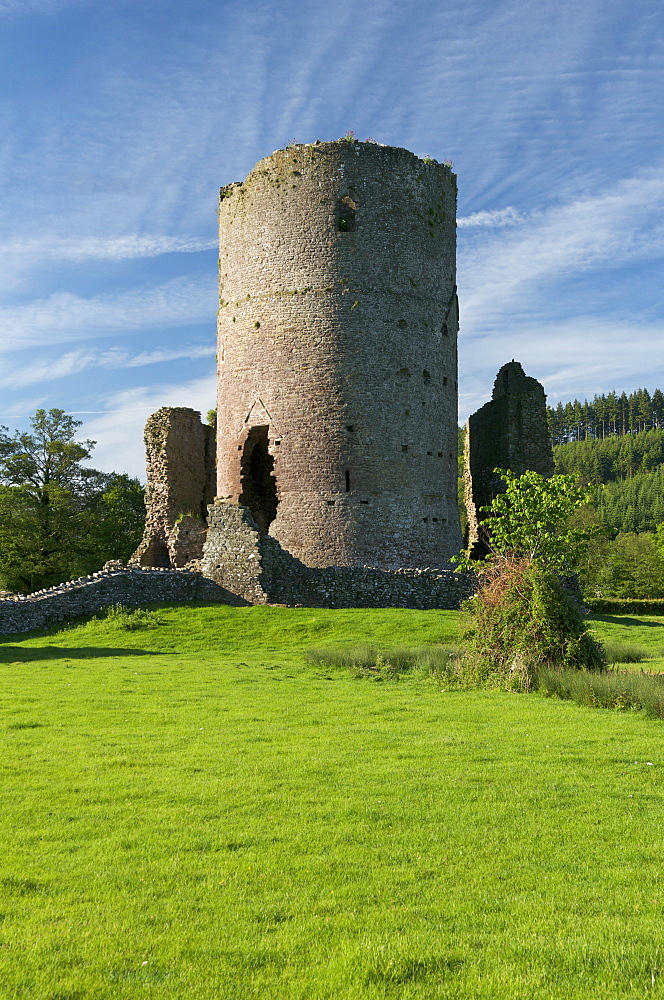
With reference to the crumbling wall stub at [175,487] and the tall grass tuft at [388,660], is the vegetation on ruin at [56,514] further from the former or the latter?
the tall grass tuft at [388,660]

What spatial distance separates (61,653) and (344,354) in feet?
45.5

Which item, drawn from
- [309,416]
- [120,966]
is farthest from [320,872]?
[309,416]

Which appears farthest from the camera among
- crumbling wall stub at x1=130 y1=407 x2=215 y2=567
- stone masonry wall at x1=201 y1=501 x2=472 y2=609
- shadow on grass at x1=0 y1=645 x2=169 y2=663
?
crumbling wall stub at x1=130 y1=407 x2=215 y2=567

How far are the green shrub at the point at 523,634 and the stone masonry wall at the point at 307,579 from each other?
368 inches

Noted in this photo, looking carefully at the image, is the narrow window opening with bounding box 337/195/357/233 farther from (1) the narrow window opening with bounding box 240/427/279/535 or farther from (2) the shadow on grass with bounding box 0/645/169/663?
(2) the shadow on grass with bounding box 0/645/169/663

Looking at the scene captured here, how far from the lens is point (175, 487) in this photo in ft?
99.7

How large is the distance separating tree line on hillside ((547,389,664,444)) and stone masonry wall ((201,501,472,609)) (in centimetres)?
15930

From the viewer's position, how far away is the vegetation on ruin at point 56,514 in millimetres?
33844

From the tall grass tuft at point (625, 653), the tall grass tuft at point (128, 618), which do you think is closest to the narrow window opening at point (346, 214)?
the tall grass tuft at point (128, 618)

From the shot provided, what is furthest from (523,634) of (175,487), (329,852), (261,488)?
(175,487)

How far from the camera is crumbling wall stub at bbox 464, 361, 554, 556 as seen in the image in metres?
30.8

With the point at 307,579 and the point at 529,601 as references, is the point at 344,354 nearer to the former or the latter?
the point at 307,579

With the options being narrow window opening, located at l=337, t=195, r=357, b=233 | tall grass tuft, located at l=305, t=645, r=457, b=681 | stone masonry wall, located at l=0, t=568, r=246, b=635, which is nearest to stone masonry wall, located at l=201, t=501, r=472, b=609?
stone masonry wall, located at l=0, t=568, r=246, b=635

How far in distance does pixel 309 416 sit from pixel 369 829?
2191cm
